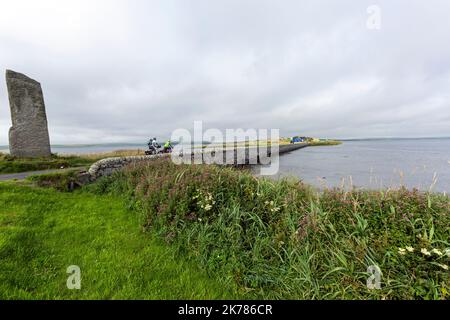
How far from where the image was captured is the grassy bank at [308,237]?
8.43 feet

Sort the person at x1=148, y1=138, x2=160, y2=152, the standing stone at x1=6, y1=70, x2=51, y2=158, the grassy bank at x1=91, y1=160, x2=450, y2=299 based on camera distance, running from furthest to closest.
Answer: the person at x1=148, y1=138, x2=160, y2=152, the standing stone at x1=6, y1=70, x2=51, y2=158, the grassy bank at x1=91, y1=160, x2=450, y2=299

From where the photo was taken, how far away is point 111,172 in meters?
9.51

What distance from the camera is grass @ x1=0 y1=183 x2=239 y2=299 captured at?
2.75m

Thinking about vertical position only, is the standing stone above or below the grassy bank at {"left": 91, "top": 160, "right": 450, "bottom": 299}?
above

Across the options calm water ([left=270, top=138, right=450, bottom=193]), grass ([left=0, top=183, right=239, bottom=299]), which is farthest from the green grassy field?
calm water ([left=270, top=138, right=450, bottom=193])

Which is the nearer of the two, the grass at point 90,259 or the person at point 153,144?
the grass at point 90,259

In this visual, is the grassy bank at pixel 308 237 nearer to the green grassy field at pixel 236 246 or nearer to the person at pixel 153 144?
the green grassy field at pixel 236 246

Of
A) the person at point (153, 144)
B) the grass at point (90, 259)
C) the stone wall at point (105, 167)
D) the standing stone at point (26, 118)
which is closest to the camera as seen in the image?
the grass at point (90, 259)

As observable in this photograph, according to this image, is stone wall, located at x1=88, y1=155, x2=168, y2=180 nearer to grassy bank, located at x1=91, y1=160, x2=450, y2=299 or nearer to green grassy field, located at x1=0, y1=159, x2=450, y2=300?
green grassy field, located at x1=0, y1=159, x2=450, y2=300

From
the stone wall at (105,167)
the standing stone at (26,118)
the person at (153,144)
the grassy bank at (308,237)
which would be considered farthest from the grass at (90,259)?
the person at (153,144)

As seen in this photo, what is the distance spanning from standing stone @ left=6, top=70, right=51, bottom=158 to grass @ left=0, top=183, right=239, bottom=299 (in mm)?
9000

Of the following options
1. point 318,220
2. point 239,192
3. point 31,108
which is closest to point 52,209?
point 239,192

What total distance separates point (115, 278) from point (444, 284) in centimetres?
427

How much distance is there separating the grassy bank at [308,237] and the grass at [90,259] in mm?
380
